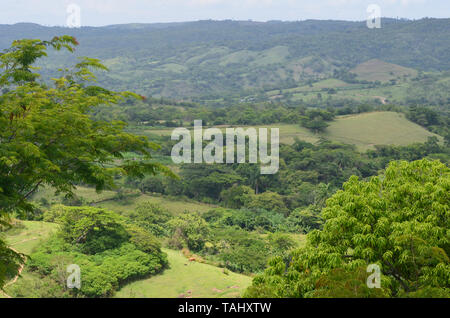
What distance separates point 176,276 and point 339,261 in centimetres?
1474

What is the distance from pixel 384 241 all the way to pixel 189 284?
45.4 feet

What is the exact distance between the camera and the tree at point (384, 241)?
818 centimetres

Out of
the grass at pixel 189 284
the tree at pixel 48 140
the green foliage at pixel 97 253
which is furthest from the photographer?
the grass at pixel 189 284

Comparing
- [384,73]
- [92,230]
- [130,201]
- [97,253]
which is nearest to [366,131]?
[130,201]

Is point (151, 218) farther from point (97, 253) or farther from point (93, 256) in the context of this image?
point (93, 256)

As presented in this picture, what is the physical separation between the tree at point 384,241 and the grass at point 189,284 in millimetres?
9761

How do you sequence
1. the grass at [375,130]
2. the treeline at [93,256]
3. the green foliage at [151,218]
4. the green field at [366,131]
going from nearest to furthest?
the treeline at [93,256]
the green foliage at [151,218]
the green field at [366,131]
the grass at [375,130]

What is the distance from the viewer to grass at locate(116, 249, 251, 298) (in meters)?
19.8

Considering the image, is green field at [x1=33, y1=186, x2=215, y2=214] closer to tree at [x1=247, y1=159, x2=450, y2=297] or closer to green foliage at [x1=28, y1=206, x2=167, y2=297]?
green foliage at [x1=28, y1=206, x2=167, y2=297]

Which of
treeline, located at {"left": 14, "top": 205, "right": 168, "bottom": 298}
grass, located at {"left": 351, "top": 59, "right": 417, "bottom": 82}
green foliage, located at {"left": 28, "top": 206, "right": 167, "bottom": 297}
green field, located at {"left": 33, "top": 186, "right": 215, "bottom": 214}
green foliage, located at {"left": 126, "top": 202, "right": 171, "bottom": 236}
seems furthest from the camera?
grass, located at {"left": 351, "top": 59, "right": 417, "bottom": 82}

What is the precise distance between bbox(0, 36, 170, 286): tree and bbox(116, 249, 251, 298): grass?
39.6ft

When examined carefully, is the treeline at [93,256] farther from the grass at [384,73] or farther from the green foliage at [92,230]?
the grass at [384,73]

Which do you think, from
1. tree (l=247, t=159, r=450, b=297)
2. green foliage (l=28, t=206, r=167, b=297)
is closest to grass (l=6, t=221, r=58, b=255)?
green foliage (l=28, t=206, r=167, b=297)

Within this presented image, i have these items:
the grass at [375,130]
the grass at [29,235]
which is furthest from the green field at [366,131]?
the grass at [29,235]
